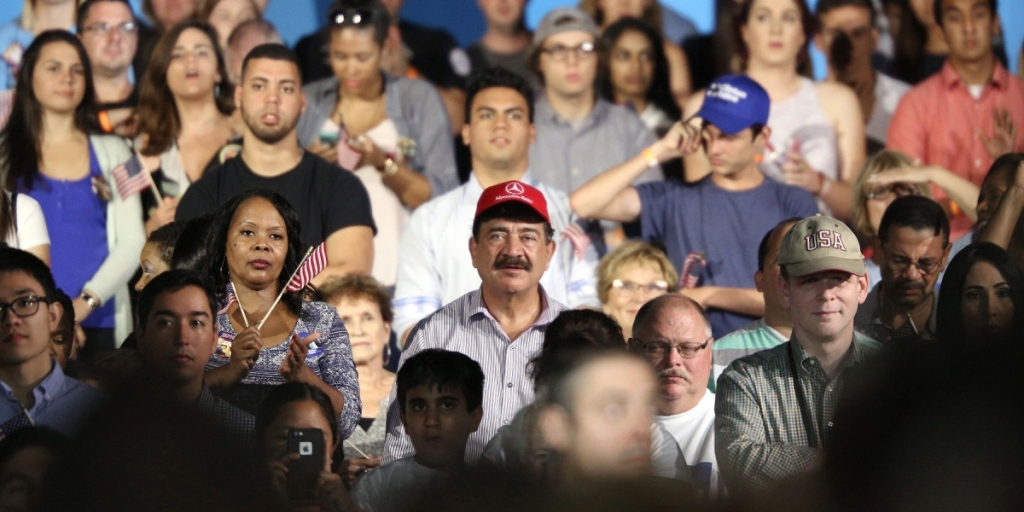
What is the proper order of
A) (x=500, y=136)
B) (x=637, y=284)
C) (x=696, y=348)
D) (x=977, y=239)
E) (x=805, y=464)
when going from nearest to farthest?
1. (x=805, y=464)
2. (x=696, y=348)
3. (x=977, y=239)
4. (x=637, y=284)
5. (x=500, y=136)

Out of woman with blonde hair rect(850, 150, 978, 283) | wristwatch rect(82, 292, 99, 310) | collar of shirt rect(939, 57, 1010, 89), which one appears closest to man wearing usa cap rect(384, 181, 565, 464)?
woman with blonde hair rect(850, 150, 978, 283)

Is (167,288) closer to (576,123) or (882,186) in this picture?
(576,123)

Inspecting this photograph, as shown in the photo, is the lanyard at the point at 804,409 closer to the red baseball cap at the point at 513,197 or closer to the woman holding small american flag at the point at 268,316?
the red baseball cap at the point at 513,197

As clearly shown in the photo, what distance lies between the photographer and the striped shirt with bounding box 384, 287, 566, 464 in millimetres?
4441

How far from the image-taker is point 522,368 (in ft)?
15.2

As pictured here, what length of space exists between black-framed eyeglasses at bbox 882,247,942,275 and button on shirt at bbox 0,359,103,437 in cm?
268

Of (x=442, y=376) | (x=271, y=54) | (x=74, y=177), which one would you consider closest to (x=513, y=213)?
(x=442, y=376)

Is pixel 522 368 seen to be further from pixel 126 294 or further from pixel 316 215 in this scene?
pixel 126 294

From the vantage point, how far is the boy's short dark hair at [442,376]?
4230 millimetres

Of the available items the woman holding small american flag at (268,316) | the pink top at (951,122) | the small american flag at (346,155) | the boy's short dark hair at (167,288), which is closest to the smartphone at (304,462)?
the woman holding small american flag at (268,316)

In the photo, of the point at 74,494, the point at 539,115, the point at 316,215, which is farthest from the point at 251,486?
→ the point at 539,115

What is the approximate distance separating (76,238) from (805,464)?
11.5ft

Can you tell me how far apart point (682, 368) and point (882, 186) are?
6.23 feet

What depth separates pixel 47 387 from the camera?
4.21 metres
